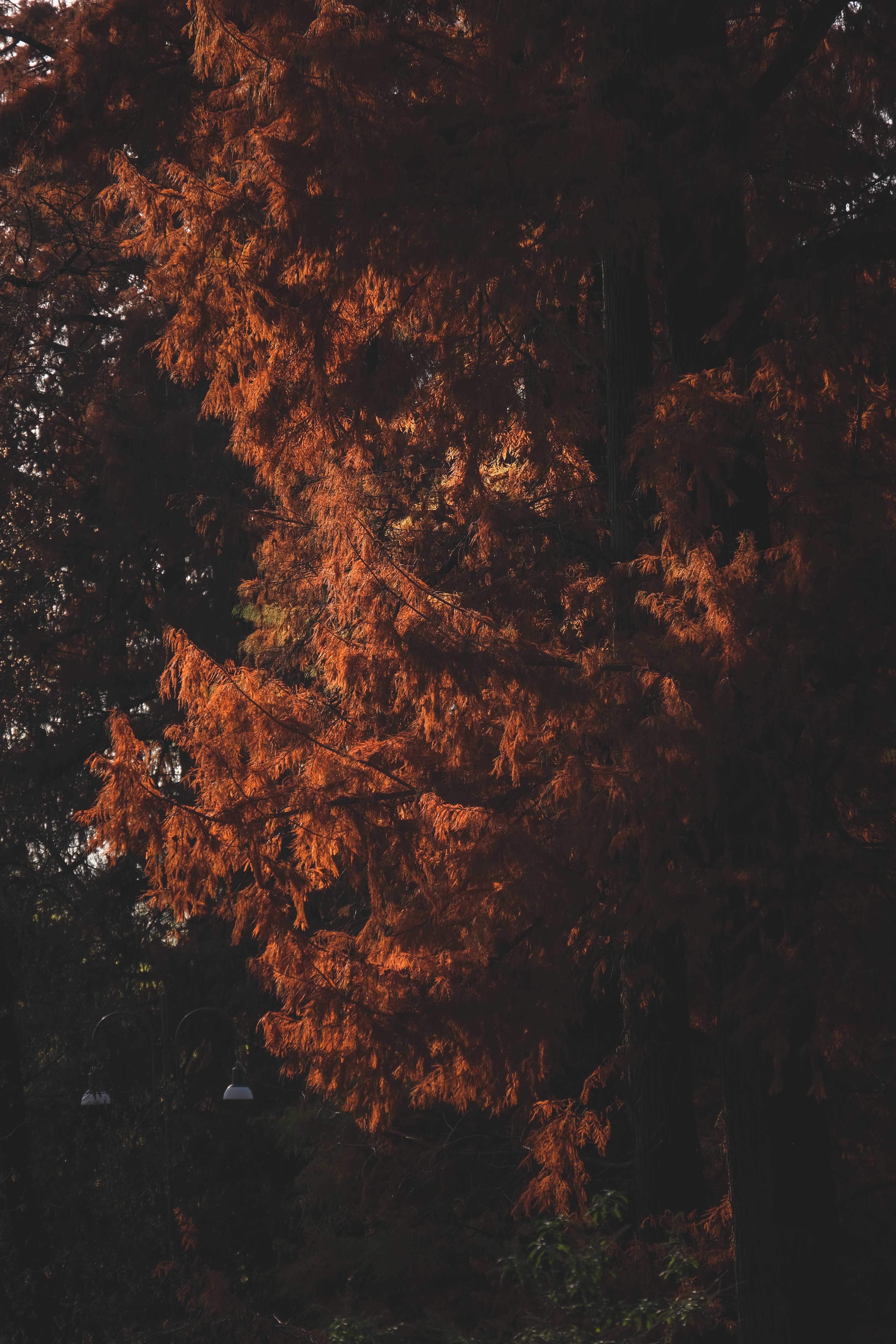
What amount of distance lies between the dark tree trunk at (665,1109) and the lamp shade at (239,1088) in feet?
13.7

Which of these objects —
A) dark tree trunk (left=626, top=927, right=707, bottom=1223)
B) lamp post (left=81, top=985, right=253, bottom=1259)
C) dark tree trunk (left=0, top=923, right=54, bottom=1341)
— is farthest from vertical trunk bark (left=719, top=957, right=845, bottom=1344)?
lamp post (left=81, top=985, right=253, bottom=1259)

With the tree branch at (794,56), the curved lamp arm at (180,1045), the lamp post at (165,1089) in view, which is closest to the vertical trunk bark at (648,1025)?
the tree branch at (794,56)

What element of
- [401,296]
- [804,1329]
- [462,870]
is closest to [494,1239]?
[804,1329]

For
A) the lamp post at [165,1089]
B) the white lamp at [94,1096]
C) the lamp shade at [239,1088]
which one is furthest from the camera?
the lamp shade at [239,1088]

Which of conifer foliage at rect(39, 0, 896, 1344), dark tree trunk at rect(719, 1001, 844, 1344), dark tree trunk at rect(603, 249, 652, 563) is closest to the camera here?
conifer foliage at rect(39, 0, 896, 1344)

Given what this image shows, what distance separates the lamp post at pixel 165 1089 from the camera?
1134 centimetres

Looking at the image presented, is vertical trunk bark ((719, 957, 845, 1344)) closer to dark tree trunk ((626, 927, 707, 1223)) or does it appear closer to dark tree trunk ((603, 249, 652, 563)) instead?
dark tree trunk ((626, 927, 707, 1223))

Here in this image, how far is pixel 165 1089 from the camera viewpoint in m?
12.2

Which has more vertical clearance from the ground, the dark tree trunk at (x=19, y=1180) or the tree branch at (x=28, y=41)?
the tree branch at (x=28, y=41)

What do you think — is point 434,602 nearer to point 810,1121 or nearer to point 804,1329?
point 810,1121

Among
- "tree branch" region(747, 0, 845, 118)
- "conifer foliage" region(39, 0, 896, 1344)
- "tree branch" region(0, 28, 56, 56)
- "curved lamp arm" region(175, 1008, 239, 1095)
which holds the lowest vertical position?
"curved lamp arm" region(175, 1008, 239, 1095)

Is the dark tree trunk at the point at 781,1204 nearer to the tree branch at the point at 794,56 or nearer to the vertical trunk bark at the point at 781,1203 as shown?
the vertical trunk bark at the point at 781,1203

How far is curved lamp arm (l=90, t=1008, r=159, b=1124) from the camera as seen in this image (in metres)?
11.8

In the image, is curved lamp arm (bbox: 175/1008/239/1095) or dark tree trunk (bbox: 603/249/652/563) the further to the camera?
curved lamp arm (bbox: 175/1008/239/1095)
